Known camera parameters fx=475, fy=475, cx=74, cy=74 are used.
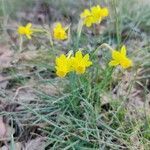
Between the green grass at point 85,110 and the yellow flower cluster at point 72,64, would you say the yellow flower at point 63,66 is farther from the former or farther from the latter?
the green grass at point 85,110

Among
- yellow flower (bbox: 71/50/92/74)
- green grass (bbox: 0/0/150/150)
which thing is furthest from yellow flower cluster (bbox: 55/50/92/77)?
green grass (bbox: 0/0/150/150)

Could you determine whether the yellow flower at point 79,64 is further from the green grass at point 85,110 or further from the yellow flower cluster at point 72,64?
the green grass at point 85,110

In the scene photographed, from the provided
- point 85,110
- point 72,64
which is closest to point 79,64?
point 72,64

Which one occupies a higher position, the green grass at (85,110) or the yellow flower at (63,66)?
the yellow flower at (63,66)

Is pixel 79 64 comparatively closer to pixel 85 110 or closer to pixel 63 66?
pixel 63 66

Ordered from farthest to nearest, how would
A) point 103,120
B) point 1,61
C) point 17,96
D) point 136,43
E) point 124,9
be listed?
point 124,9 < point 136,43 < point 1,61 < point 17,96 < point 103,120

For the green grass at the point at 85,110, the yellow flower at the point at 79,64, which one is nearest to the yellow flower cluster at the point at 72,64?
the yellow flower at the point at 79,64

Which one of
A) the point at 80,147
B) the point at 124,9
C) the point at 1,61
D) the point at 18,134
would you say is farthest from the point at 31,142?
the point at 124,9

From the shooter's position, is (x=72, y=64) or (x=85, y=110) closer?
(x=72, y=64)

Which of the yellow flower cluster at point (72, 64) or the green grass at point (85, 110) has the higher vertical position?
the yellow flower cluster at point (72, 64)

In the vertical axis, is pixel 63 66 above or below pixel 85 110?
above

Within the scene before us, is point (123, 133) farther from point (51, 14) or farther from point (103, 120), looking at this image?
point (51, 14)
